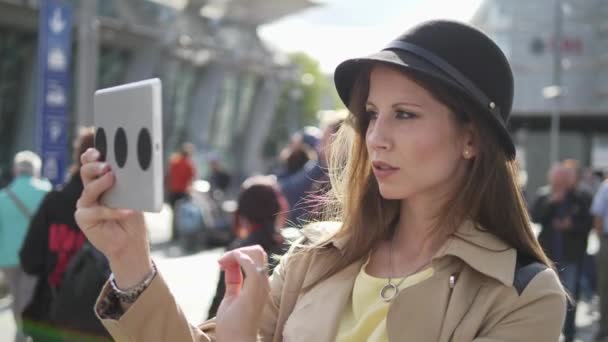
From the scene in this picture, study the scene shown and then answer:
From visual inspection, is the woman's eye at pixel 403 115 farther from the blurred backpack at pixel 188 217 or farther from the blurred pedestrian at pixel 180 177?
the blurred pedestrian at pixel 180 177

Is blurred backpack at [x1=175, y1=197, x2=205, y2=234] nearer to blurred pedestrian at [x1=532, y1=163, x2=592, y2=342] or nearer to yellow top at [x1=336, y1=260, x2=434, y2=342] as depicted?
blurred pedestrian at [x1=532, y1=163, x2=592, y2=342]

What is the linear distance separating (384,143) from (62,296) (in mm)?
2816

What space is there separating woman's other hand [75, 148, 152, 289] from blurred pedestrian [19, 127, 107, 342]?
121 inches

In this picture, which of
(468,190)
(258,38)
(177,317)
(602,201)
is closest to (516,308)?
(468,190)

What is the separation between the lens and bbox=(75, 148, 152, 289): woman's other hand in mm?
1821

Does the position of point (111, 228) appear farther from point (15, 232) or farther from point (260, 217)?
point (15, 232)

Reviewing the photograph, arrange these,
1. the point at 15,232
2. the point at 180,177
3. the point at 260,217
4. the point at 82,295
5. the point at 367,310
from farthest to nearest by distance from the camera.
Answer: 1. the point at 180,177
2. the point at 15,232
3. the point at 260,217
4. the point at 82,295
5. the point at 367,310

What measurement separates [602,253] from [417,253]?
276 inches

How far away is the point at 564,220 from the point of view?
27.8ft

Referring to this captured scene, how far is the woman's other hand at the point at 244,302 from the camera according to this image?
2018 mm

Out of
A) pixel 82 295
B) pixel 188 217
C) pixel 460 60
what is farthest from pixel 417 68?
pixel 188 217

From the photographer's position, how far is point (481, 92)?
6.72ft

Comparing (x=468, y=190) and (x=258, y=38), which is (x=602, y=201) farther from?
(x=258, y=38)

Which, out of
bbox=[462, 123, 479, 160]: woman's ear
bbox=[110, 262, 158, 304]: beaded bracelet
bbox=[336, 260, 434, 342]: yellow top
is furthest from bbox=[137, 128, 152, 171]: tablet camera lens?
bbox=[462, 123, 479, 160]: woman's ear
